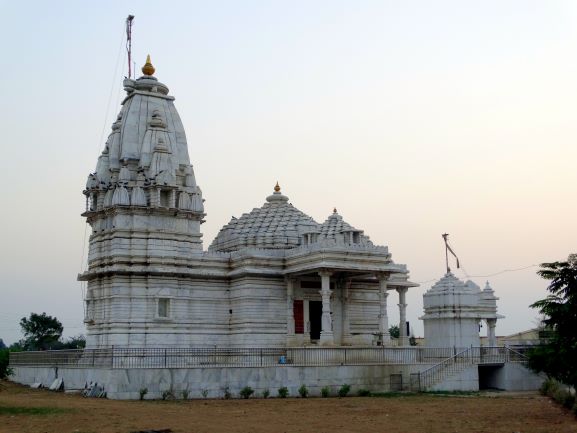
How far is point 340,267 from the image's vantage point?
38625 mm

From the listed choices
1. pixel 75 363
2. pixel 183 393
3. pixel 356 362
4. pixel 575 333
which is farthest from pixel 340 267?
pixel 575 333

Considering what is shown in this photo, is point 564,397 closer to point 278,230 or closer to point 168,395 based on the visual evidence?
point 168,395

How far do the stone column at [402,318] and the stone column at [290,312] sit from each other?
239 inches

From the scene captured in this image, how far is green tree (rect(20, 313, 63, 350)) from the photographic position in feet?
254

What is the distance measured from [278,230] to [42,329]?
137ft

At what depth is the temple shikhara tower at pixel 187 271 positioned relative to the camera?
39125 millimetres

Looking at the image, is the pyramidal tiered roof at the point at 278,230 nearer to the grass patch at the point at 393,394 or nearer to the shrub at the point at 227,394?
the grass patch at the point at 393,394

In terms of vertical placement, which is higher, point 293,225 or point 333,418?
point 293,225

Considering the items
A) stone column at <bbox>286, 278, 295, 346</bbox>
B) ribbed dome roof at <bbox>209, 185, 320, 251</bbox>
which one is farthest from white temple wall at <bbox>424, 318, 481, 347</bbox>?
ribbed dome roof at <bbox>209, 185, 320, 251</bbox>

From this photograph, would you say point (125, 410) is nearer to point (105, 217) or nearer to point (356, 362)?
point (356, 362)

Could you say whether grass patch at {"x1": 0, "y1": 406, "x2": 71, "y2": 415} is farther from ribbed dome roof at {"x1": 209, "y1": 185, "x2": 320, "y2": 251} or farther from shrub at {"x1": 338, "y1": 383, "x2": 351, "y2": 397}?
ribbed dome roof at {"x1": 209, "y1": 185, "x2": 320, "y2": 251}

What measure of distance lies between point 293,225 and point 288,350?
11249 millimetres

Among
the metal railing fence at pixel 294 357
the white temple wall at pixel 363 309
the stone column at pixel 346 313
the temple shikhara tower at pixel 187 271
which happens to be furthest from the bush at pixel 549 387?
the stone column at pixel 346 313

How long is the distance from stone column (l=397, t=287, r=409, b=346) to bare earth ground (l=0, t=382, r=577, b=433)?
31.6ft
